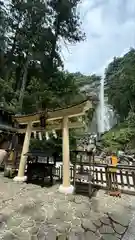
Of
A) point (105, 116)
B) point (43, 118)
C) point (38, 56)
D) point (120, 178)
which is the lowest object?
point (120, 178)

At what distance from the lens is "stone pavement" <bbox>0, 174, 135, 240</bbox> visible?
2.79 m

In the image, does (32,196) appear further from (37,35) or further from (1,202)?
(37,35)

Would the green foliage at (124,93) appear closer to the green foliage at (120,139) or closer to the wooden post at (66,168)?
Answer: the green foliage at (120,139)

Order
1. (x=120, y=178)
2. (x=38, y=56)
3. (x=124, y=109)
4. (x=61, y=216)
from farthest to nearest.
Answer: (x=124, y=109)
(x=38, y=56)
(x=120, y=178)
(x=61, y=216)

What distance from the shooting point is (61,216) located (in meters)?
3.26

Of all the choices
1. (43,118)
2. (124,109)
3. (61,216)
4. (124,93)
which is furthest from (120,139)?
(61,216)

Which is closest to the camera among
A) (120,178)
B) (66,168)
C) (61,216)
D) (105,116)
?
(61,216)

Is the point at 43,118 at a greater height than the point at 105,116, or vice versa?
the point at 105,116

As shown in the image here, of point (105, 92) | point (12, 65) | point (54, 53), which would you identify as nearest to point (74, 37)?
point (54, 53)

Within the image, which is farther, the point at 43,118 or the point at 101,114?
the point at 101,114

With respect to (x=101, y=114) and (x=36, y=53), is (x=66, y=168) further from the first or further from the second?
(x=101, y=114)

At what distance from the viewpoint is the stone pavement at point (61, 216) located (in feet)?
9.15

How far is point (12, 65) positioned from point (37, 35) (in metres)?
3.37

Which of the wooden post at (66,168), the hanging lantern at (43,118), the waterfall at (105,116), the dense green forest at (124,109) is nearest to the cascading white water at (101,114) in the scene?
the waterfall at (105,116)
